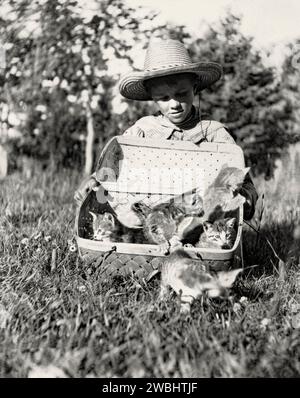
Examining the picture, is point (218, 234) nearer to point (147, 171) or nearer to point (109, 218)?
point (109, 218)

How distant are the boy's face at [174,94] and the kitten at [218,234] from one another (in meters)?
0.76

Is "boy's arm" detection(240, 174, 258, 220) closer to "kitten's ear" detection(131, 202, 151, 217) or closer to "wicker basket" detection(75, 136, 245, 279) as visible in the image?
"wicker basket" detection(75, 136, 245, 279)

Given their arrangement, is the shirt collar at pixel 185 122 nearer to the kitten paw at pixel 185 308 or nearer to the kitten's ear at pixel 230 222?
the kitten's ear at pixel 230 222

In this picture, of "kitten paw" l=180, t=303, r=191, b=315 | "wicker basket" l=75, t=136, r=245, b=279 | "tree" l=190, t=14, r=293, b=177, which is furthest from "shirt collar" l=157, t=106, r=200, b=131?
"tree" l=190, t=14, r=293, b=177

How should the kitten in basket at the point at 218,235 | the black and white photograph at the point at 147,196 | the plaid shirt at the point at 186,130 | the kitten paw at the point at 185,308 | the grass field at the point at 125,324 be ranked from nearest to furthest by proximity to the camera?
1. the grass field at the point at 125,324
2. the black and white photograph at the point at 147,196
3. the kitten paw at the point at 185,308
4. the kitten in basket at the point at 218,235
5. the plaid shirt at the point at 186,130

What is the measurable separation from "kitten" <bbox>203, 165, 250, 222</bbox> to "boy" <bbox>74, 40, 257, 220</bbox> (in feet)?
0.69

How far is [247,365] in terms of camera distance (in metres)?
1.58

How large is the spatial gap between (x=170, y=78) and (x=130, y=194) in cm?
68

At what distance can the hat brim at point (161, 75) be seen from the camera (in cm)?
257

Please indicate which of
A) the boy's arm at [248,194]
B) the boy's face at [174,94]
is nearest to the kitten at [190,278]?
the boy's arm at [248,194]

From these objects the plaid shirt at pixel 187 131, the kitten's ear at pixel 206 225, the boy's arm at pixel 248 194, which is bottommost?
the kitten's ear at pixel 206 225

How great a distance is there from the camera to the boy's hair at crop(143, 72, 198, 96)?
107 inches
